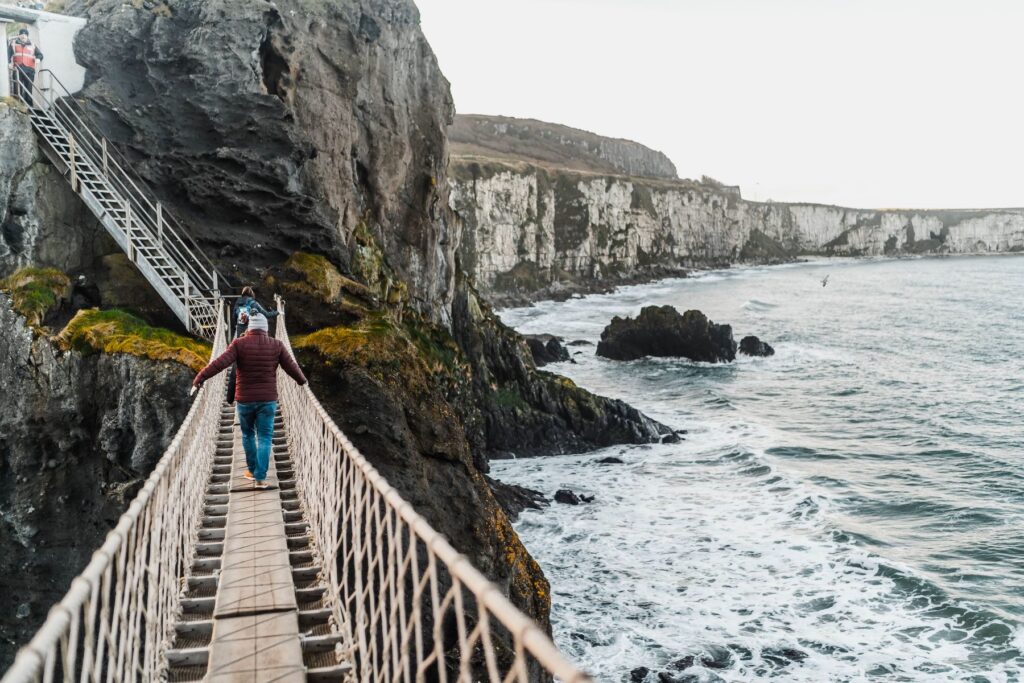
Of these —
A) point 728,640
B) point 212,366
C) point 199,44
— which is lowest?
point 728,640

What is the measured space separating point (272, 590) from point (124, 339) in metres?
7.86

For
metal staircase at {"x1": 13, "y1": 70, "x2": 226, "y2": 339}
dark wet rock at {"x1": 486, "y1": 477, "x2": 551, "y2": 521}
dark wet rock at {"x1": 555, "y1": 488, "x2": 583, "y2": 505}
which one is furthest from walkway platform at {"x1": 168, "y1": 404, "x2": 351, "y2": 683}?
dark wet rock at {"x1": 555, "y1": 488, "x2": 583, "y2": 505}

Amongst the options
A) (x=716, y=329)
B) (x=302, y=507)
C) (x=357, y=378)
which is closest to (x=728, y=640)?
(x=357, y=378)

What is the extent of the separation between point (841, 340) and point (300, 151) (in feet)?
156

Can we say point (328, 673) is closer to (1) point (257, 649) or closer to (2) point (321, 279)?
(1) point (257, 649)

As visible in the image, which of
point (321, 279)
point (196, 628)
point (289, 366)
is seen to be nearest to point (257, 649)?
point (196, 628)

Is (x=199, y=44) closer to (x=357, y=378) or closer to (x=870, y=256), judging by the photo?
(x=357, y=378)

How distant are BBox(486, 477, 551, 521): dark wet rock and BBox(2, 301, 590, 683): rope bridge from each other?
1234 cm

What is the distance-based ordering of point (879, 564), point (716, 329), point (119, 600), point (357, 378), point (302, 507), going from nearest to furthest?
1. point (119, 600)
2. point (302, 507)
3. point (357, 378)
4. point (879, 564)
5. point (716, 329)

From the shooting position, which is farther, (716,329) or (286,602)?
(716,329)

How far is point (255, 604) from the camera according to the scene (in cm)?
522

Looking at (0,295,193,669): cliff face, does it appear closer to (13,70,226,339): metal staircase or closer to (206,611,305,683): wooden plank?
(13,70,226,339): metal staircase

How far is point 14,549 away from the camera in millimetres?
11289

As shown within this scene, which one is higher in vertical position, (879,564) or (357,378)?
(357,378)
